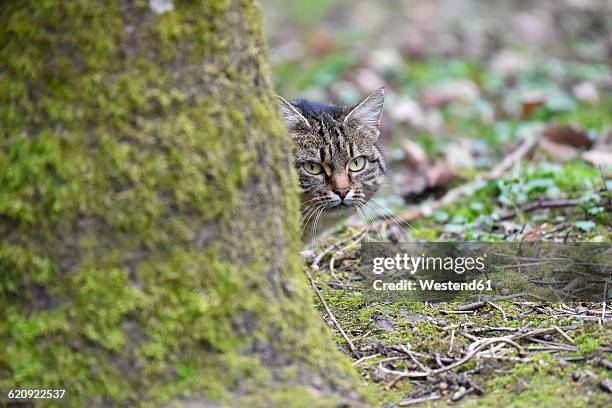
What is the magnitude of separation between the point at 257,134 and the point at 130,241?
0.56 m

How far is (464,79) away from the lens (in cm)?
940

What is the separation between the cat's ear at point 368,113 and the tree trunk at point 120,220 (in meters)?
2.48

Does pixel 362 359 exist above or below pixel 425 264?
below

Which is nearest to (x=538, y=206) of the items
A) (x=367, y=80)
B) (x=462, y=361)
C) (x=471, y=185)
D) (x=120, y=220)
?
(x=471, y=185)

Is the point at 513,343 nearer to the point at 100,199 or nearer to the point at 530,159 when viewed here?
the point at 100,199

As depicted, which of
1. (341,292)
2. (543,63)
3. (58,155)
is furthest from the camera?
(543,63)

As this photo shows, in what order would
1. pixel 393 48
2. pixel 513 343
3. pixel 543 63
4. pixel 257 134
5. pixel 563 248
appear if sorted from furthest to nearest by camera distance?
pixel 393 48
pixel 543 63
pixel 563 248
pixel 513 343
pixel 257 134

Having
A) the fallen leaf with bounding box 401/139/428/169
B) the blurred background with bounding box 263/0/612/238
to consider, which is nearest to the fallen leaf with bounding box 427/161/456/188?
the blurred background with bounding box 263/0/612/238

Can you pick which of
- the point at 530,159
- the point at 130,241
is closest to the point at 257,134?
the point at 130,241

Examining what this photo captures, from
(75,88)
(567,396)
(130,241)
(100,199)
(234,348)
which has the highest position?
(75,88)

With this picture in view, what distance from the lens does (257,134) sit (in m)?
2.55

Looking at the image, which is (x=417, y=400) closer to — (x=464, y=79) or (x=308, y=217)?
(x=308, y=217)

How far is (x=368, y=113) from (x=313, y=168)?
60cm

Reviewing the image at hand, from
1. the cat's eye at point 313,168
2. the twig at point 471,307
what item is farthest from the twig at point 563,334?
the cat's eye at point 313,168
